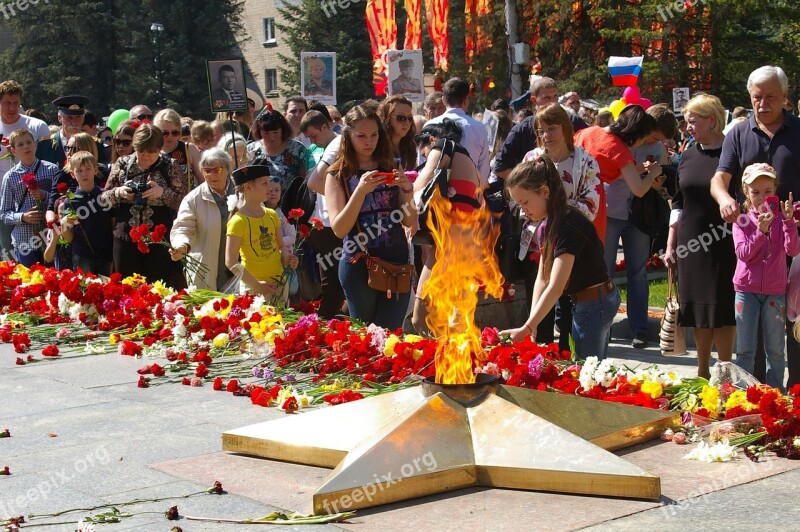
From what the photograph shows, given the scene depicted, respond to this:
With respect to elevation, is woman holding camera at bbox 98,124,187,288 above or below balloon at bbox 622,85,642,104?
below

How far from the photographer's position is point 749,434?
481 centimetres

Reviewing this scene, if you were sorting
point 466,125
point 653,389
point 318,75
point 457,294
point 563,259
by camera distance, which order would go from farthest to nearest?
point 318,75, point 466,125, point 563,259, point 653,389, point 457,294

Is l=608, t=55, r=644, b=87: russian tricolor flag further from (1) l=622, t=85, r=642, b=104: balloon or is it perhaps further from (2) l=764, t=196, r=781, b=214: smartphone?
(2) l=764, t=196, r=781, b=214: smartphone

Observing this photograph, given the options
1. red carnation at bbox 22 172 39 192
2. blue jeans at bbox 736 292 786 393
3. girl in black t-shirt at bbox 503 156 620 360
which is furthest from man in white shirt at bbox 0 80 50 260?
blue jeans at bbox 736 292 786 393

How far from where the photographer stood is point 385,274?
23.4 ft

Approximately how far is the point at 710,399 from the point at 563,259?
1.21 meters

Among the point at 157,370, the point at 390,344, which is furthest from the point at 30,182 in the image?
the point at 390,344

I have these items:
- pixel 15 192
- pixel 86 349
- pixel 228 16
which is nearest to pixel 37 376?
pixel 86 349

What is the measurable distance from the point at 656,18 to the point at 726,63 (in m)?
2.45

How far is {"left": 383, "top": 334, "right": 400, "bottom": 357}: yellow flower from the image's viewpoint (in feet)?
20.9

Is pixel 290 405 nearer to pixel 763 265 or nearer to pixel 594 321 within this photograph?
pixel 594 321

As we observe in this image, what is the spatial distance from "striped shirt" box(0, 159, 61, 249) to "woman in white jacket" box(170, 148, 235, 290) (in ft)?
10.4

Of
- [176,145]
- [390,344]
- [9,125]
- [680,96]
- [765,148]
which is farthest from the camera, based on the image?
[680,96]

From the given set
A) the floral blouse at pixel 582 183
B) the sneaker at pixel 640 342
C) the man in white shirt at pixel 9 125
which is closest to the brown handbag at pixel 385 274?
the floral blouse at pixel 582 183
